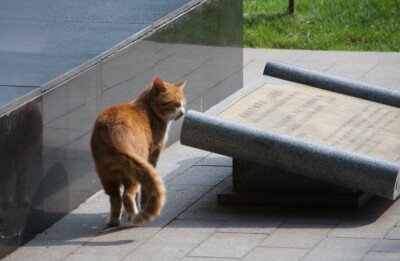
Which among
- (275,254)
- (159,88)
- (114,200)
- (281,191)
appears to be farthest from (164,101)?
(275,254)

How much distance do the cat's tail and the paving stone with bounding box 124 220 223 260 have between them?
238 mm

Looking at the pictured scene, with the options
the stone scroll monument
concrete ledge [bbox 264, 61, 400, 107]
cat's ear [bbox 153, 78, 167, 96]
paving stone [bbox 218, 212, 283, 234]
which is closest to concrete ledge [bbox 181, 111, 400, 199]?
the stone scroll monument

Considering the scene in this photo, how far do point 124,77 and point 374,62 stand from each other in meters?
5.33

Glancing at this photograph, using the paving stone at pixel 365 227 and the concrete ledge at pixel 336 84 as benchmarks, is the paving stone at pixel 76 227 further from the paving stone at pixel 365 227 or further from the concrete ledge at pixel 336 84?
the concrete ledge at pixel 336 84

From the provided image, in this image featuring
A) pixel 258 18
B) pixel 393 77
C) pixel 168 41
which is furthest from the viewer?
pixel 258 18

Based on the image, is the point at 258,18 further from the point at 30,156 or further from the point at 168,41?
the point at 30,156

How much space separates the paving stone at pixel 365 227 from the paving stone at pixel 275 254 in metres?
0.46

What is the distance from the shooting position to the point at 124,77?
7953 mm

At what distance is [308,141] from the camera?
6.75m

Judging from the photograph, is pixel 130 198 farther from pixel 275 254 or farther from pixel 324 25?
pixel 324 25

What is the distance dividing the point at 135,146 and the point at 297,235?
1.46m

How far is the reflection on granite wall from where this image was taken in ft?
20.4

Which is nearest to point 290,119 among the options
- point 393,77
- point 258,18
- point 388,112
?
point 388,112

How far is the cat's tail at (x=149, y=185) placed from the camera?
20.1ft
